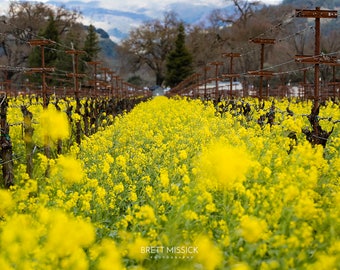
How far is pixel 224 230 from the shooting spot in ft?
11.9

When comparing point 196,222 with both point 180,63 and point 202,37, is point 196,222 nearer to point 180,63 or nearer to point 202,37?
point 180,63

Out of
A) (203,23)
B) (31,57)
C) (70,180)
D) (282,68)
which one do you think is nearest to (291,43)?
(282,68)

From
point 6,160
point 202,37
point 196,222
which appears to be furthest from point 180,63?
point 196,222

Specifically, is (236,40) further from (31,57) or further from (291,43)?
(31,57)

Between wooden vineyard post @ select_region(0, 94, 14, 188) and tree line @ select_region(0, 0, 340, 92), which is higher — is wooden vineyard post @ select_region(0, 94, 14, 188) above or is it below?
below

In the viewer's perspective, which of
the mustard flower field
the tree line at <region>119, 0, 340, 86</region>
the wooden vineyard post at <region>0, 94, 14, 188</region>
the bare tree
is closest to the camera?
the mustard flower field

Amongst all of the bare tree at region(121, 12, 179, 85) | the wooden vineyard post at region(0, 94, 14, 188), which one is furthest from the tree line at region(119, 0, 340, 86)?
the wooden vineyard post at region(0, 94, 14, 188)

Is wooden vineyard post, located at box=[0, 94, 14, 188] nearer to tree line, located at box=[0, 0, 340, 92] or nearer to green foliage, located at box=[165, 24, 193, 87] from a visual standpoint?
tree line, located at box=[0, 0, 340, 92]

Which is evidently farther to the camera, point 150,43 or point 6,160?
point 150,43

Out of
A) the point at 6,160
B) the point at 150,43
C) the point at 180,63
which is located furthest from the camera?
the point at 150,43

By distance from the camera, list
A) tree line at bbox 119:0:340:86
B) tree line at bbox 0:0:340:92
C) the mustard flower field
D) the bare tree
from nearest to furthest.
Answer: the mustard flower field, tree line at bbox 0:0:340:92, tree line at bbox 119:0:340:86, the bare tree

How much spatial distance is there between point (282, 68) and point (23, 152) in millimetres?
32226

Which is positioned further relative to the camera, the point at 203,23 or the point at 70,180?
the point at 203,23

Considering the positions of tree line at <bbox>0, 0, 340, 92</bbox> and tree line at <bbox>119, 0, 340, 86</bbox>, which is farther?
tree line at <bbox>119, 0, 340, 86</bbox>
